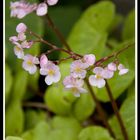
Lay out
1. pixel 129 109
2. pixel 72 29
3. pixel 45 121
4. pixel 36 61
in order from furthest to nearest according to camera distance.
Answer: pixel 72 29, pixel 45 121, pixel 129 109, pixel 36 61

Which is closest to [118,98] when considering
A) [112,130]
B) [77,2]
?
[112,130]

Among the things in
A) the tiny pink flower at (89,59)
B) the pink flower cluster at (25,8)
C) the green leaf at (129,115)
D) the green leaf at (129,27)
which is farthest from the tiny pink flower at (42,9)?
the green leaf at (129,27)

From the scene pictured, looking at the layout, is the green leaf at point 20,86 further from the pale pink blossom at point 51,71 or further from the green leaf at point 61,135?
the pale pink blossom at point 51,71

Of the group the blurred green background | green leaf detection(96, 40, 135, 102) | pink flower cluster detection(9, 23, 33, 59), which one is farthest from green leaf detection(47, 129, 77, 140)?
pink flower cluster detection(9, 23, 33, 59)

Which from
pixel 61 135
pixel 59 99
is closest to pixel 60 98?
pixel 59 99

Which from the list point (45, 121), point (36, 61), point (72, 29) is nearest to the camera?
point (36, 61)

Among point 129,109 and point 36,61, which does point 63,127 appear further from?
point 36,61

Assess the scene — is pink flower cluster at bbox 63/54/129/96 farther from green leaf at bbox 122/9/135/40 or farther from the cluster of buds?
green leaf at bbox 122/9/135/40
